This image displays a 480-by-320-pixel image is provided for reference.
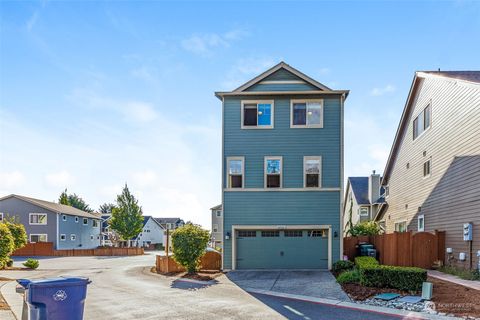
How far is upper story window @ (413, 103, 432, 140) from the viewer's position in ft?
61.1

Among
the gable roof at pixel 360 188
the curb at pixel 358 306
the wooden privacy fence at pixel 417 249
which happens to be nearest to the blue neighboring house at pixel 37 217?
the gable roof at pixel 360 188

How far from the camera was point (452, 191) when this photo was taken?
15688 mm

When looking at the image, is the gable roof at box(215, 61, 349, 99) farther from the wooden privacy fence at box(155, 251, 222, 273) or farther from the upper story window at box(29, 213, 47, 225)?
the upper story window at box(29, 213, 47, 225)

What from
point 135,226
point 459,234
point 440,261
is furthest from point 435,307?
point 135,226

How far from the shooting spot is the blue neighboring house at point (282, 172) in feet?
59.5

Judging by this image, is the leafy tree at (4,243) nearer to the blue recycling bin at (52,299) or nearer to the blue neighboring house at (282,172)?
the blue neighboring house at (282,172)

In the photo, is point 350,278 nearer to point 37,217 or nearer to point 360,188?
point 360,188

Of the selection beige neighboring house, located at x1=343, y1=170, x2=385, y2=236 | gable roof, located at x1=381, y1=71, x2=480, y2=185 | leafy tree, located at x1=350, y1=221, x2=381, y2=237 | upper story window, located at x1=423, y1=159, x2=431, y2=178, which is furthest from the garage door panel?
beige neighboring house, located at x1=343, y1=170, x2=385, y2=236

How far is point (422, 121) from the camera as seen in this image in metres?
19.6

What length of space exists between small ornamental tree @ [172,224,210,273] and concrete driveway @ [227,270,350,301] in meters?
1.70

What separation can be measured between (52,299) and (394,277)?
9.51 meters

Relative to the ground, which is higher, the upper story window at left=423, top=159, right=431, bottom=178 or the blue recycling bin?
the upper story window at left=423, top=159, right=431, bottom=178

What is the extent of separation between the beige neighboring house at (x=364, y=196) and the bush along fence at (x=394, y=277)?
69.4 ft

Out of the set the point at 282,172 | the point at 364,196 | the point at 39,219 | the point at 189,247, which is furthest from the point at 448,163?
the point at 39,219
